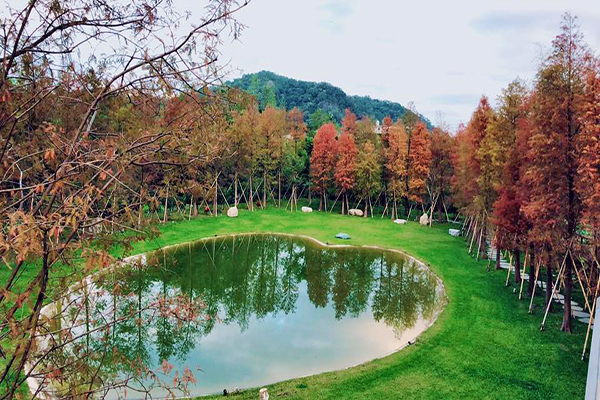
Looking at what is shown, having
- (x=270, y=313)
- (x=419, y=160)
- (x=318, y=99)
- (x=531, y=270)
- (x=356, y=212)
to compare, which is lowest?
(x=270, y=313)

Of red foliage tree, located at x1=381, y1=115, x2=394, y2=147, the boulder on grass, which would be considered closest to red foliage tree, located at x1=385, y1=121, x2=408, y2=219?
red foliage tree, located at x1=381, y1=115, x2=394, y2=147

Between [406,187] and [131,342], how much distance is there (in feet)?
73.0

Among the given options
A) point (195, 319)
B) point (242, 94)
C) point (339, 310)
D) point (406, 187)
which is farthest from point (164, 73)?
point (406, 187)

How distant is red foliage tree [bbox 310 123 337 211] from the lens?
102 ft

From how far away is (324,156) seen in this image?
31.4m

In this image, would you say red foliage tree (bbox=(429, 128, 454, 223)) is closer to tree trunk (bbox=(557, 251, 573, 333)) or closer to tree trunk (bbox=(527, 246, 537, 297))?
tree trunk (bbox=(527, 246, 537, 297))

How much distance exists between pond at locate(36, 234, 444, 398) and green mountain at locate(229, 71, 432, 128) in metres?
45.5

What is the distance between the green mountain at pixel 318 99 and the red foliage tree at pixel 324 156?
1248 inches

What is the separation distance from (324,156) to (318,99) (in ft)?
129

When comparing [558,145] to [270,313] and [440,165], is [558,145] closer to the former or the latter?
[270,313]

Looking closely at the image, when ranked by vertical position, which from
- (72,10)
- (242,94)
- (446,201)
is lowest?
(446,201)

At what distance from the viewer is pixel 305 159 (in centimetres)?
3453

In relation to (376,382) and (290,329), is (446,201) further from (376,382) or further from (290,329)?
(376,382)

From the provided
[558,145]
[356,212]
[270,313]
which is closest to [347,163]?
[356,212]
